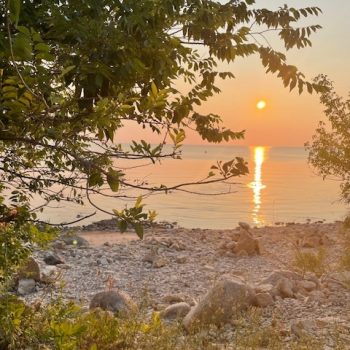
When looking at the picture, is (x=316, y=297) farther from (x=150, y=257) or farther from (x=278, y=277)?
(x=150, y=257)

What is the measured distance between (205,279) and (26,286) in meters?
4.33

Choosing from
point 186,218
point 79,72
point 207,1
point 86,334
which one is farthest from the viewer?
point 186,218

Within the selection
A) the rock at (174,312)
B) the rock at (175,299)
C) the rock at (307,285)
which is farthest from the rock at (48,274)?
the rock at (307,285)

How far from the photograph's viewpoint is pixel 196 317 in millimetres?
8219

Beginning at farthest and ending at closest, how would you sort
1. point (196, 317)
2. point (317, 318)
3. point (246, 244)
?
point (246, 244)
point (317, 318)
point (196, 317)

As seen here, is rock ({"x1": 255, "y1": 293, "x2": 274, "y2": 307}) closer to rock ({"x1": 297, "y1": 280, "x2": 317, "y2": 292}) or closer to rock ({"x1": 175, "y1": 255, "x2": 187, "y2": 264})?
rock ({"x1": 297, "y1": 280, "x2": 317, "y2": 292})

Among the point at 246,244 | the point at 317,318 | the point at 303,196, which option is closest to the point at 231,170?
the point at 317,318

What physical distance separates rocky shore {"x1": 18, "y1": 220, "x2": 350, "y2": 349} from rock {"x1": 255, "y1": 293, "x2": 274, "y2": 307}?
0.06 feet

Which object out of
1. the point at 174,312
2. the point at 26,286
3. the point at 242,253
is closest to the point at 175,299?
the point at 174,312

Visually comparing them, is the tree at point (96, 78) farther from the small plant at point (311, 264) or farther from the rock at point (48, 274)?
the small plant at point (311, 264)

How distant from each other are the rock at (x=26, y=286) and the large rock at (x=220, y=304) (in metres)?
4.30

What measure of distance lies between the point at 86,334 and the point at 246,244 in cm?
1087

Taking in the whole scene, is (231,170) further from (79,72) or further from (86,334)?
(86,334)

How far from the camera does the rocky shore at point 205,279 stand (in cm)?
853
